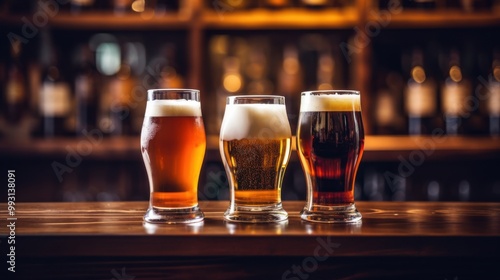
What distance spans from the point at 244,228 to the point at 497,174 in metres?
1.98

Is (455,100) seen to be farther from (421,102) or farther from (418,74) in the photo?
(418,74)

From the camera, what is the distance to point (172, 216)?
2.60ft

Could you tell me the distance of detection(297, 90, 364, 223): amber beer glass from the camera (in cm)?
81

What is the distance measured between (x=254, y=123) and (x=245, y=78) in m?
1.62

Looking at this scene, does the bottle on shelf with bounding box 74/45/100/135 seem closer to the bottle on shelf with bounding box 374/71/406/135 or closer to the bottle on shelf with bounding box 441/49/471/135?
the bottle on shelf with bounding box 374/71/406/135

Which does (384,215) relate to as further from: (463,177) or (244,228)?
(463,177)

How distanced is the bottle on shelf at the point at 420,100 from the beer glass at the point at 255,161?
150cm

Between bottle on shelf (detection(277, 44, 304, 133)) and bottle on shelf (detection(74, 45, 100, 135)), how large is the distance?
0.83 m

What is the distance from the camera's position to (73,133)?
A: 2.21 metres

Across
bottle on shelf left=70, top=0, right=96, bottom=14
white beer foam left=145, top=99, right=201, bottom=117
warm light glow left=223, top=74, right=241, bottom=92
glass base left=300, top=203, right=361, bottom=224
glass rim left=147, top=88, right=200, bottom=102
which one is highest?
bottle on shelf left=70, top=0, right=96, bottom=14

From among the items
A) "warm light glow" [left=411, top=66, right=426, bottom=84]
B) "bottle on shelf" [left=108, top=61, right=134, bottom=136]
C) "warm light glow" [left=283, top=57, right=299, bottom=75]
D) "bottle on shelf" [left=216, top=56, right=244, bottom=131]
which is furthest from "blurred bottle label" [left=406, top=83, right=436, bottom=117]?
"bottle on shelf" [left=108, top=61, right=134, bottom=136]
